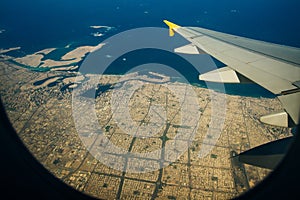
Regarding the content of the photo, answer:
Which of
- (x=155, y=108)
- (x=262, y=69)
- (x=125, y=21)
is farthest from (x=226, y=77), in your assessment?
(x=125, y=21)

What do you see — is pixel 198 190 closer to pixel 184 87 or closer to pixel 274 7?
pixel 184 87

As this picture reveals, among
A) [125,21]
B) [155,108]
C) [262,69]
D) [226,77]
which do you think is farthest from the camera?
[125,21]

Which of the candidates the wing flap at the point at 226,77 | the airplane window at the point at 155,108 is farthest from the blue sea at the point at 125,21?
the wing flap at the point at 226,77

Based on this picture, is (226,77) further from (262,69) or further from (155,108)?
(155,108)

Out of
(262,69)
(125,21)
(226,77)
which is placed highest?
(125,21)

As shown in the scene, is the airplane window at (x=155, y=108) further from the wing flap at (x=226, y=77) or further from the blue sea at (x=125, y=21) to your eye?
the blue sea at (x=125, y=21)

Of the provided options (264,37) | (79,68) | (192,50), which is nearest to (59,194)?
(192,50)

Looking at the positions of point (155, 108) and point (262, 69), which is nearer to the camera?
point (262, 69)
